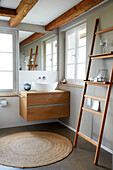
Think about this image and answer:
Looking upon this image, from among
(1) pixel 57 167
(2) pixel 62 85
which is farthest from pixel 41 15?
(1) pixel 57 167

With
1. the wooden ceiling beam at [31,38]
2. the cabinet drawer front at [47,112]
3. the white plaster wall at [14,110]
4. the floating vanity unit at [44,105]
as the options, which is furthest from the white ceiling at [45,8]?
the cabinet drawer front at [47,112]

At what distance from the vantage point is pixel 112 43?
269 centimetres

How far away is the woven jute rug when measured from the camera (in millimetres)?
2439

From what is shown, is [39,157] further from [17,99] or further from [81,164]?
[17,99]

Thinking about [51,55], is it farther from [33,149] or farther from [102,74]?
[33,149]

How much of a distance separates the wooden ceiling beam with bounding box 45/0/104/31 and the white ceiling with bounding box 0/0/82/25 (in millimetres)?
70

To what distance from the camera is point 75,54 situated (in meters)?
3.84

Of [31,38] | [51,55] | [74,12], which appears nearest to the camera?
[74,12]

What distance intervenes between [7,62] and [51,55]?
1.07 metres

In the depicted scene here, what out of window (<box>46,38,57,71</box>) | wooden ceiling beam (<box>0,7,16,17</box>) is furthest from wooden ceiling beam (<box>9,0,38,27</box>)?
window (<box>46,38,57,71</box>)

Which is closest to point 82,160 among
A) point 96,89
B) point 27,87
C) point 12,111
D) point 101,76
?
point 96,89

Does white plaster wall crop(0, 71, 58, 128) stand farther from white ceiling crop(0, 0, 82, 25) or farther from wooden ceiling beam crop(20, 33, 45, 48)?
white ceiling crop(0, 0, 82, 25)

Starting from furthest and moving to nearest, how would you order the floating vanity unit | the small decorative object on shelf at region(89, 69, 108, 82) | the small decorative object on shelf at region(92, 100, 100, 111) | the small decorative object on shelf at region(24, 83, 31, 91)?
the small decorative object on shelf at region(24, 83, 31, 91) → the floating vanity unit → the small decorative object on shelf at region(92, 100, 100, 111) → the small decorative object on shelf at region(89, 69, 108, 82)

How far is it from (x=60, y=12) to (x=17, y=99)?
2079 millimetres
